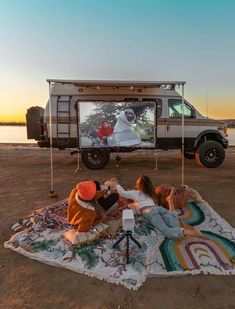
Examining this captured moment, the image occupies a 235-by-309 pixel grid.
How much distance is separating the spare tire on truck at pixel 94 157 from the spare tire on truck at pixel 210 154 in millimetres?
3733

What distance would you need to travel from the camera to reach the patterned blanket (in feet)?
13.8

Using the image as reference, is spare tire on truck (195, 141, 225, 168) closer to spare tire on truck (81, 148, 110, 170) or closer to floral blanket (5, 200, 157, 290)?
spare tire on truck (81, 148, 110, 170)

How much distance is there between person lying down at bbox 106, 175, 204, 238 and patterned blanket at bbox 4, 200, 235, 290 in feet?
0.42

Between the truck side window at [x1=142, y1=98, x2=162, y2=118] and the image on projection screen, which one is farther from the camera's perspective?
the truck side window at [x1=142, y1=98, x2=162, y2=118]

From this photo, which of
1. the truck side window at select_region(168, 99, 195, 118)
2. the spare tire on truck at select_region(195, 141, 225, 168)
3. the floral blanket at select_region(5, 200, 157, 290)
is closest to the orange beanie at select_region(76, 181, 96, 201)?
the floral blanket at select_region(5, 200, 157, 290)

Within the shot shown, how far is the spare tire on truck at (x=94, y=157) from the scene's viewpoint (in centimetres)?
1224

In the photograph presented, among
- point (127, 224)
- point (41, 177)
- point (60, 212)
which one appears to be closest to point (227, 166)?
point (41, 177)

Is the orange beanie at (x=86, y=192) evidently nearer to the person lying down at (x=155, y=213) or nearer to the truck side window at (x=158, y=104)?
the person lying down at (x=155, y=213)

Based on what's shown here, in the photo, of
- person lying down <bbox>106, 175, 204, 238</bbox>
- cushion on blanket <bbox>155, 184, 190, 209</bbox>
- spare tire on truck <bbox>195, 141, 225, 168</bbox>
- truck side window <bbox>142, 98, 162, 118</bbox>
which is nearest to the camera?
person lying down <bbox>106, 175, 204, 238</bbox>

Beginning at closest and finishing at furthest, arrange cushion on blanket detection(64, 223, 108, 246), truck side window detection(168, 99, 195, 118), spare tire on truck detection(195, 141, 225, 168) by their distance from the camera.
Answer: cushion on blanket detection(64, 223, 108, 246), truck side window detection(168, 99, 195, 118), spare tire on truck detection(195, 141, 225, 168)

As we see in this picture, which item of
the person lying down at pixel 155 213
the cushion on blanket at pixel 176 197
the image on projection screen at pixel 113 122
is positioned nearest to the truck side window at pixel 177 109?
the image on projection screen at pixel 113 122

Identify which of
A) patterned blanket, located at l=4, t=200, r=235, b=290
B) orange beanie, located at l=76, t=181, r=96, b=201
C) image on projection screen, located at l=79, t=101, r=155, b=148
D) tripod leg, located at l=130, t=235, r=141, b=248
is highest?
image on projection screen, located at l=79, t=101, r=155, b=148

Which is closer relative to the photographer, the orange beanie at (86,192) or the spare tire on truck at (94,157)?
the orange beanie at (86,192)

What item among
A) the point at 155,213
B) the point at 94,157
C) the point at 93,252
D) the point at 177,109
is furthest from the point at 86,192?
the point at 177,109
